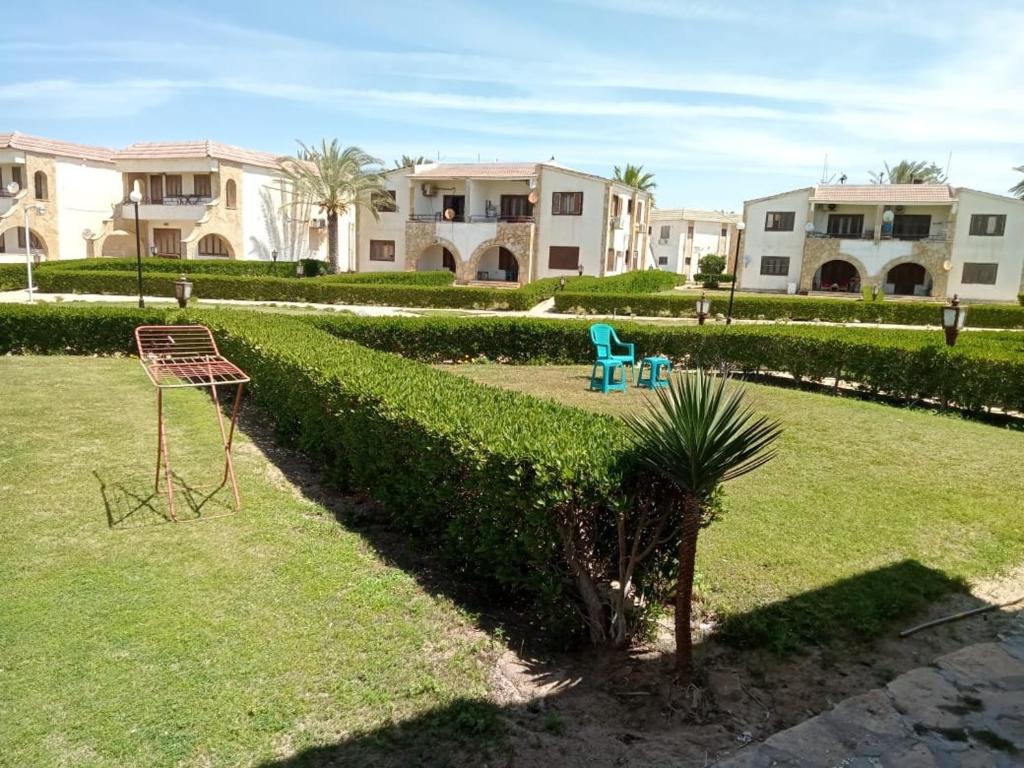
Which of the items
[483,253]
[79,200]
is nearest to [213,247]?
[79,200]

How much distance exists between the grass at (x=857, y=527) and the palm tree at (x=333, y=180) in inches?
1351

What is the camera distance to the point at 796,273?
42000mm

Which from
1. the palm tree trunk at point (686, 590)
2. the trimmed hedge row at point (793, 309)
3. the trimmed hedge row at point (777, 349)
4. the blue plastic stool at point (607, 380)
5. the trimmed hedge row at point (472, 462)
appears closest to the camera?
the palm tree trunk at point (686, 590)

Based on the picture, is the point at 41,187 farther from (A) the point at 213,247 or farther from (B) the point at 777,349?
(B) the point at 777,349

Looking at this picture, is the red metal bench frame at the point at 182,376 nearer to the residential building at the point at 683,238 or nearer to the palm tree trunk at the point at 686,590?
the palm tree trunk at the point at 686,590

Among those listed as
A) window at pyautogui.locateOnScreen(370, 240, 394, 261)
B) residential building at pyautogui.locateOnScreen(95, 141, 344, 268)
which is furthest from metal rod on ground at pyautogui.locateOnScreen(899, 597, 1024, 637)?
window at pyautogui.locateOnScreen(370, 240, 394, 261)

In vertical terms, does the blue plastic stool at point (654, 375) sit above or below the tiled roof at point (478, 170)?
below

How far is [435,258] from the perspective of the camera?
45031 mm

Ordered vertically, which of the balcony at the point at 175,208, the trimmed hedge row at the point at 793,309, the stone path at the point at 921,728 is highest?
the balcony at the point at 175,208

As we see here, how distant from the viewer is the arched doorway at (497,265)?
144ft

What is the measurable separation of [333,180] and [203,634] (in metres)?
38.3

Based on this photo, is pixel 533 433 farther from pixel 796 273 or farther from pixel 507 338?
pixel 796 273

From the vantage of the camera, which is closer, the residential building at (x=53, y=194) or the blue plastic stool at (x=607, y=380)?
the blue plastic stool at (x=607, y=380)

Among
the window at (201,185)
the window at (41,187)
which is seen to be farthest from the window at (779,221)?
the window at (41,187)
